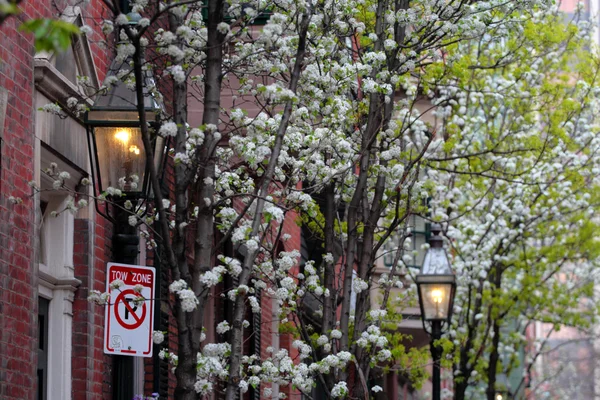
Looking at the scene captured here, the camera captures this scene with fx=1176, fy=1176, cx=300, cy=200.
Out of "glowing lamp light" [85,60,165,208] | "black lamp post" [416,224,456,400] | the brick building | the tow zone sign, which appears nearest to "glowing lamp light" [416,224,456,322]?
"black lamp post" [416,224,456,400]

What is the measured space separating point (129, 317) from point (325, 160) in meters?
3.53

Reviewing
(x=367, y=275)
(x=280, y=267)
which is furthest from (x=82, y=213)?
(x=367, y=275)

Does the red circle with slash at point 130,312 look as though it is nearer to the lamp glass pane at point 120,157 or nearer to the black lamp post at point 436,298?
the lamp glass pane at point 120,157

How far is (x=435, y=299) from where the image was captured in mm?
16750

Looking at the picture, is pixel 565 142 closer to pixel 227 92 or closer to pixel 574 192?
pixel 574 192

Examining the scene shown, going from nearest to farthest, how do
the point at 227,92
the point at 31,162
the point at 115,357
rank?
the point at 115,357 < the point at 31,162 < the point at 227,92

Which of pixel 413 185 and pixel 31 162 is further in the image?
pixel 413 185

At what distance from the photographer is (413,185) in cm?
1230

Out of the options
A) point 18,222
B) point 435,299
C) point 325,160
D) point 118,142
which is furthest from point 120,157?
point 435,299

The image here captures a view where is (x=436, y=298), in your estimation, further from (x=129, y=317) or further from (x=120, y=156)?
(x=120, y=156)

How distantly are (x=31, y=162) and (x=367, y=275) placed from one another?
408cm

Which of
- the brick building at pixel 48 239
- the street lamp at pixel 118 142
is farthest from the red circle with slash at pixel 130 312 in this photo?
the street lamp at pixel 118 142

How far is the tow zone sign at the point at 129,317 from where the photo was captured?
8492mm

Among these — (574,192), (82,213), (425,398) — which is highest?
(574,192)
